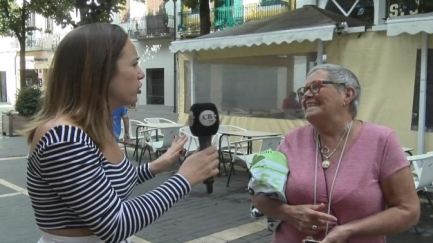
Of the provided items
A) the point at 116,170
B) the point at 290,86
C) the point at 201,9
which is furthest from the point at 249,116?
the point at 116,170

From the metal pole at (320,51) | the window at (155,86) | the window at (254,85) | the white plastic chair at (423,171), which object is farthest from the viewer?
the window at (155,86)

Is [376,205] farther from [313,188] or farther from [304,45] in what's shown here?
[304,45]

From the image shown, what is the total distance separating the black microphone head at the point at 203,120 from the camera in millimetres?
1591

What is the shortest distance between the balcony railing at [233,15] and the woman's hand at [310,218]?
19122 mm

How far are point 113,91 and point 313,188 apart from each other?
3.13 feet

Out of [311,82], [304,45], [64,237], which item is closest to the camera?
[64,237]

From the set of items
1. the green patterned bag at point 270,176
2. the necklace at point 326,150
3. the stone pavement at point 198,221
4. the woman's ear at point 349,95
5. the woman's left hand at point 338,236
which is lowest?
the stone pavement at point 198,221

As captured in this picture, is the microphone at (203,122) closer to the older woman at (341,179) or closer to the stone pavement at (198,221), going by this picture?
the older woman at (341,179)

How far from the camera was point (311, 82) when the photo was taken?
6.95 feet

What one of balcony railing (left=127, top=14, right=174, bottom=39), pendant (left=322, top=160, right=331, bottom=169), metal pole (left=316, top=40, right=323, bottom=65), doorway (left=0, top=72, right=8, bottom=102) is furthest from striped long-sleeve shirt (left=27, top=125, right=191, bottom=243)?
doorway (left=0, top=72, right=8, bottom=102)

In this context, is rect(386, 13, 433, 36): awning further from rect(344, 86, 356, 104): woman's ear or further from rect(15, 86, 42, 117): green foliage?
rect(15, 86, 42, 117): green foliage

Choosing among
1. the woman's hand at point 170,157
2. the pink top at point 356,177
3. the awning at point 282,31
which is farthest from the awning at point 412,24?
the woman's hand at point 170,157

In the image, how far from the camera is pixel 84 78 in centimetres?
150

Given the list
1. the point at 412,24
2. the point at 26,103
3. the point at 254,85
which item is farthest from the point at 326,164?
the point at 26,103
